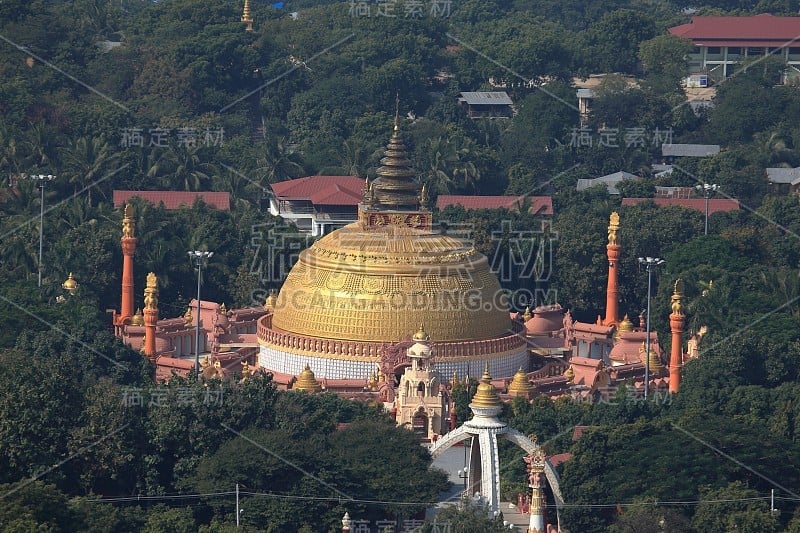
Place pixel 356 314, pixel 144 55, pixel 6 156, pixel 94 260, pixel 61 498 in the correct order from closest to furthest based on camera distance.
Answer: pixel 61 498 < pixel 356 314 < pixel 94 260 < pixel 6 156 < pixel 144 55

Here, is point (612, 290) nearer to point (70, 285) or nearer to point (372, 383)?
point (372, 383)

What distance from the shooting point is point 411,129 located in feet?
456

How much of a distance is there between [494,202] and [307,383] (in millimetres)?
34500

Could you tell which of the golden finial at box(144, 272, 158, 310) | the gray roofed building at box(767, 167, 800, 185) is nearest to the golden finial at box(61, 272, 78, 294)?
the golden finial at box(144, 272, 158, 310)

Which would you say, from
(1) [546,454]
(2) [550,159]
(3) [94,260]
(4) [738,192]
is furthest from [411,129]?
(1) [546,454]

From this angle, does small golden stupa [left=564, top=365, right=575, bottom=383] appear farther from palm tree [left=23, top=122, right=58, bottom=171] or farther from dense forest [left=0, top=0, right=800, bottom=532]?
palm tree [left=23, top=122, right=58, bottom=171]

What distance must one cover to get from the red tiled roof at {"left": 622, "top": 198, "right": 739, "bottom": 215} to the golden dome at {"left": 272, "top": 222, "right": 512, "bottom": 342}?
26888 mm

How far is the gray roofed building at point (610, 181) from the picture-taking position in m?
129

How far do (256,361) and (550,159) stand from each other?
49704mm

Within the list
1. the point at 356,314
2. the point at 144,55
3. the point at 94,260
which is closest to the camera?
the point at 356,314

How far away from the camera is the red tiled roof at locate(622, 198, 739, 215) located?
11869 centimetres

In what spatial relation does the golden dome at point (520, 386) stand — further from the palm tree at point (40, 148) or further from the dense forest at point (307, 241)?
the palm tree at point (40, 148)

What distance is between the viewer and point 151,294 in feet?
303

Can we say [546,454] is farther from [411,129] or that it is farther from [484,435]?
[411,129]
